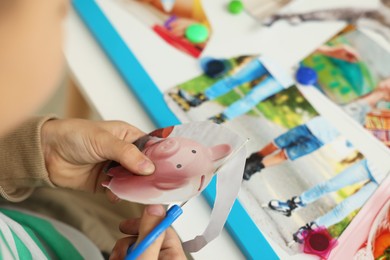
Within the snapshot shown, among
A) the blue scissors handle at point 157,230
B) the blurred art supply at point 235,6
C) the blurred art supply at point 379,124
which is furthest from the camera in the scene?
the blurred art supply at point 235,6

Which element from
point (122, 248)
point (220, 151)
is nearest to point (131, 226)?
point (122, 248)

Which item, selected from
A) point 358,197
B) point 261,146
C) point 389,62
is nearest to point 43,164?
point 261,146

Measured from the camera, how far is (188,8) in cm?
71

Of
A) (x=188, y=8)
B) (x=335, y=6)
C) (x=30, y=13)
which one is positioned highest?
(x=30, y=13)

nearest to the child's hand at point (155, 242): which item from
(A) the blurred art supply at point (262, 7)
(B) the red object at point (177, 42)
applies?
(B) the red object at point (177, 42)

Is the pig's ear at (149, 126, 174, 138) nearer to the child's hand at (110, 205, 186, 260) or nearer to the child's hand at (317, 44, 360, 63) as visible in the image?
the child's hand at (110, 205, 186, 260)

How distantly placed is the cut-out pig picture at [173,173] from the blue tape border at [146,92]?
7cm

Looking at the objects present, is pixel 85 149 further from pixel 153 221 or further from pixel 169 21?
pixel 169 21

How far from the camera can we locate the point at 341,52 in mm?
685

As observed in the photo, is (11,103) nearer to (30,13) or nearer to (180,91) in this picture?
(30,13)

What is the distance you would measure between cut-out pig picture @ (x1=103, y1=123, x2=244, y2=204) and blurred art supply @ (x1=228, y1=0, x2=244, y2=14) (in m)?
0.29

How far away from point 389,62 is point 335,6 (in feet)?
0.40

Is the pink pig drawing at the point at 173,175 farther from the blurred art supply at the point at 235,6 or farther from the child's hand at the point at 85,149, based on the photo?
the blurred art supply at the point at 235,6

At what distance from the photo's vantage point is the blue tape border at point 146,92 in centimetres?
51
